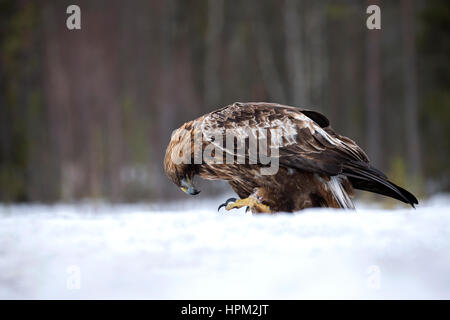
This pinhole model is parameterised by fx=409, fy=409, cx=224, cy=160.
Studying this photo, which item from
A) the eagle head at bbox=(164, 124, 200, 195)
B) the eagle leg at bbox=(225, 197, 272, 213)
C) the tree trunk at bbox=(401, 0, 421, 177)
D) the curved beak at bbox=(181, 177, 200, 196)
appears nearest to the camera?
the eagle leg at bbox=(225, 197, 272, 213)

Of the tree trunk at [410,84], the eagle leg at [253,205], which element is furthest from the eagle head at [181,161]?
the tree trunk at [410,84]

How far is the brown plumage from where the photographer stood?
2.55m

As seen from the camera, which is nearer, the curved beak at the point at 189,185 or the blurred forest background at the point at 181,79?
the curved beak at the point at 189,185

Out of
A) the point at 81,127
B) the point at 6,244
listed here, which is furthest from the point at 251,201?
the point at 81,127

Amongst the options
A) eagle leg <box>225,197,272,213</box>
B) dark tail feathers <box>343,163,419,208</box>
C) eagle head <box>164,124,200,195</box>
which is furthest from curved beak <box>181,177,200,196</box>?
dark tail feathers <box>343,163,419,208</box>

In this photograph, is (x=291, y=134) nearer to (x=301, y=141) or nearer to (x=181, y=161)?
(x=301, y=141)

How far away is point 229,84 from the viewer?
954 cm

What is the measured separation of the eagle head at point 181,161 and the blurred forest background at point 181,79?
18.6ft

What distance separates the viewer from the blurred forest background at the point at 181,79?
29.4 ft

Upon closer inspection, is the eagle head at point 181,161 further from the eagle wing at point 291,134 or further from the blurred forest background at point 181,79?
the blurred forest background at point 181,79

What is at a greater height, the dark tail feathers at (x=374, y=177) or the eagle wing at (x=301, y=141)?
the eagle wing at (x=301, y=141)

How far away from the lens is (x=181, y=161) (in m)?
2.81

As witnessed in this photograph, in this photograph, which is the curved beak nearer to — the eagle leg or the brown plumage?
the brown plumage

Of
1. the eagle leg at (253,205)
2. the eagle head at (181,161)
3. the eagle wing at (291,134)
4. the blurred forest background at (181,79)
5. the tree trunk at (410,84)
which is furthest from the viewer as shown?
the tree trunk at (410,84)
